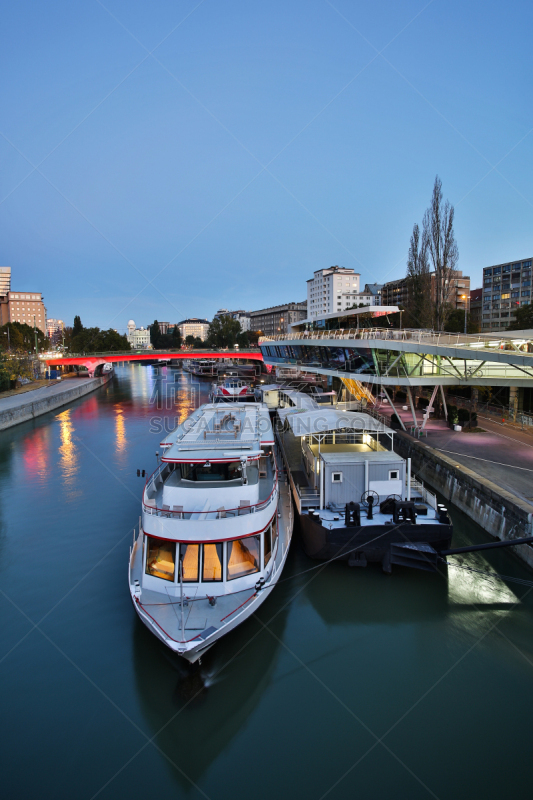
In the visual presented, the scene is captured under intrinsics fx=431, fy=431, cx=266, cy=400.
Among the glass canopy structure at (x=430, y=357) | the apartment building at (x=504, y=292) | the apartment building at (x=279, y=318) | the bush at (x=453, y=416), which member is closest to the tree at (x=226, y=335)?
the apartment building at (x=279, y=318)

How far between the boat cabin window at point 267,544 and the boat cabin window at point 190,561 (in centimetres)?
161

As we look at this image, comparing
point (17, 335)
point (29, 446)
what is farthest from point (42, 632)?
point (17, 335)

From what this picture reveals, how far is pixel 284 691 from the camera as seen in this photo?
336 inches

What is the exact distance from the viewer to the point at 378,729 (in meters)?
7.66

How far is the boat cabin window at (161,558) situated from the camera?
9.55 meters

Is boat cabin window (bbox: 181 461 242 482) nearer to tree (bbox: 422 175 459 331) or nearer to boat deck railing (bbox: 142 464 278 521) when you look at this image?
boat deck railing (bbox: 142 464 278 521)

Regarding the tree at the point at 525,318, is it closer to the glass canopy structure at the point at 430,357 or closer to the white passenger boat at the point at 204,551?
the glass canopy structure at the point at 430,357

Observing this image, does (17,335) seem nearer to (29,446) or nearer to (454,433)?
(29,446)

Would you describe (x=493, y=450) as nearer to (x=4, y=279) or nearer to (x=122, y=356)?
(x=122, y=356)

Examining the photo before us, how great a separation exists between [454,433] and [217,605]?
17703mm

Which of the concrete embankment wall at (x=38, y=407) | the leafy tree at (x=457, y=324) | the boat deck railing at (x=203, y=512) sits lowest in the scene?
the concrete embankment wall at (x=38, y=407)

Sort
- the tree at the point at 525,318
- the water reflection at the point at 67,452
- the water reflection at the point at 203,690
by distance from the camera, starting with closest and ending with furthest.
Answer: the water reflection at the point at 203,690, the water reflection at the point at 67,452, the tree at the point at 525,318

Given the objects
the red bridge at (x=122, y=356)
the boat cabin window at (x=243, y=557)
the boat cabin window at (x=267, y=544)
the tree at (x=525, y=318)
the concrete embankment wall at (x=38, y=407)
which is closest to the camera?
the boat cabin window at (x=243, y=557)

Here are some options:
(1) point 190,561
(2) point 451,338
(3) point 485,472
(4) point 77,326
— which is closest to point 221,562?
(1) point 190,561
